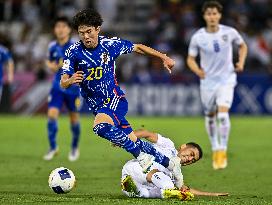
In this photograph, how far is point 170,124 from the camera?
25.6 metres

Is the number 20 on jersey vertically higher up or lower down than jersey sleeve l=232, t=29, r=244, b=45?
lower down

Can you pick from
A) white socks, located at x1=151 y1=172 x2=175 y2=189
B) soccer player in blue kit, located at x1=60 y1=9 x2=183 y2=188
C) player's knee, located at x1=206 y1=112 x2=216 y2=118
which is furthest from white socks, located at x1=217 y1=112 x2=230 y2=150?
white socks, located at x1=151 y1=172 x2=175 y2=189

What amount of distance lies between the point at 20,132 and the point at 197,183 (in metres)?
11.3

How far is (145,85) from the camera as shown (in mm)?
28891

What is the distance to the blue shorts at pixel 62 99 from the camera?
1692 cm

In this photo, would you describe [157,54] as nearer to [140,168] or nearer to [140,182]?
[140,168]

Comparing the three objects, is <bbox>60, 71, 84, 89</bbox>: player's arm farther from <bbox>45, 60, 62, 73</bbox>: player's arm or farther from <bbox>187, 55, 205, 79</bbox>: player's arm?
<bbox>45, 60, 62, 73</bbox>: player's arm

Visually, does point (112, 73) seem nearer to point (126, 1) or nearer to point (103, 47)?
point (103, 47)

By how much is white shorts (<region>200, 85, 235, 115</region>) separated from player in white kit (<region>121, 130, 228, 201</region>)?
160 inches

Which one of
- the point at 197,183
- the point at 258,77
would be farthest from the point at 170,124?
the point at 197,183

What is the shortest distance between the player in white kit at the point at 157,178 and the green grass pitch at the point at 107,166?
0.15 meters

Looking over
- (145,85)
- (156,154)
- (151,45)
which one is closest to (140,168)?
(156,154)

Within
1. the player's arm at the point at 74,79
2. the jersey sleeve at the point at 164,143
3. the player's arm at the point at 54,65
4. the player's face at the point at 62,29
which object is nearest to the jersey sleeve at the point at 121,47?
the player's arm at the point at 74,79

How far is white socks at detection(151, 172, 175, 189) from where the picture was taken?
1059cm
